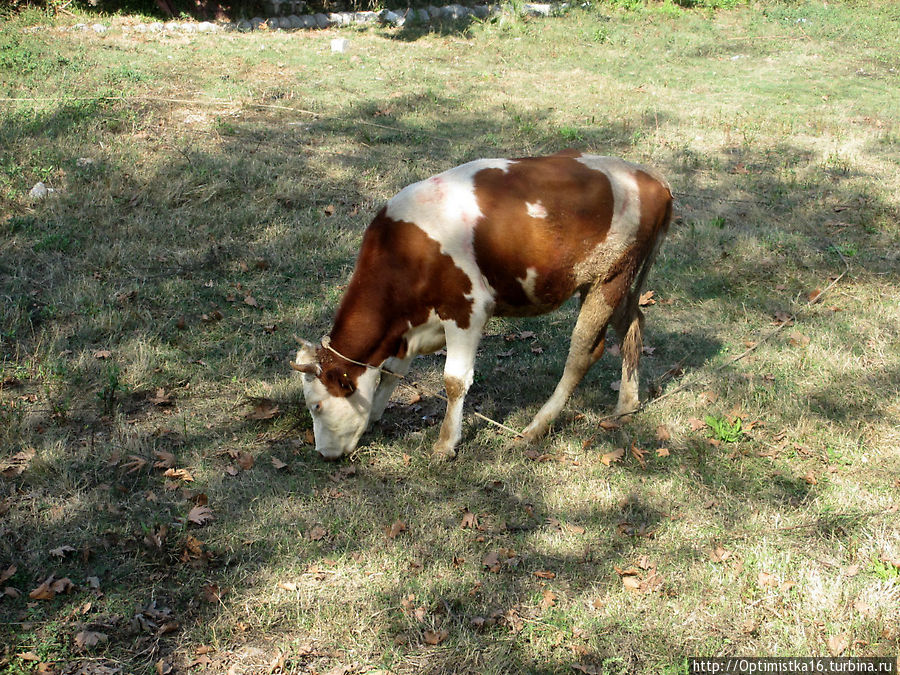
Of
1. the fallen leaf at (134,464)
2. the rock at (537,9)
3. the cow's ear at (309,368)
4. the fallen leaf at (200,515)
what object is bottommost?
the fallen leaf at (200,515)

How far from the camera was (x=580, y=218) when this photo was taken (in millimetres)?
5137

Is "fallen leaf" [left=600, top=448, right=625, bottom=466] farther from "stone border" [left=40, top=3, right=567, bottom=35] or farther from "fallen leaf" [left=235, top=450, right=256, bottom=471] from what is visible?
"stone border" [left=40, top=3, right=567, bottom=35]

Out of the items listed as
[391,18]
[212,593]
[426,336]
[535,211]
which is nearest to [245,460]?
[212,593]

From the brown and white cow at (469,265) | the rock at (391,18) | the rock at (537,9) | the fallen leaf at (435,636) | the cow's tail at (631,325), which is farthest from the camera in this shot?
the rock at (537,9)

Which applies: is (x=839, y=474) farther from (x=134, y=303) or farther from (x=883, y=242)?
(x=134, y=303)

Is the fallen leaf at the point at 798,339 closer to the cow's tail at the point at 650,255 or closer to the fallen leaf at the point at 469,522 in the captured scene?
the cow's tail at the point at 650,255

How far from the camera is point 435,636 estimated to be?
407 centimetres

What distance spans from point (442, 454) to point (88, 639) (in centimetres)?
252

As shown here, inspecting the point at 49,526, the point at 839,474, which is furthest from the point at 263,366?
the point at 839,474

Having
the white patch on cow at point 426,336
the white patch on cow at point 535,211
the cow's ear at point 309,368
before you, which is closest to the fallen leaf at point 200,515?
the cow's ear at point 309,368

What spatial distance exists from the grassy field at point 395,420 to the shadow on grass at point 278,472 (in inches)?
0.9

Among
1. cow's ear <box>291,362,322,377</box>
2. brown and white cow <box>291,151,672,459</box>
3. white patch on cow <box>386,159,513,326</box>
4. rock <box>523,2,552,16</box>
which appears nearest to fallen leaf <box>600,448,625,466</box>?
brown and white cow <box>291,151,672,459</box>

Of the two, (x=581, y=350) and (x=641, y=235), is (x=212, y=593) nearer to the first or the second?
(x=581, y=350)

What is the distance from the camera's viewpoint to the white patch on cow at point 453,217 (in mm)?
4973
